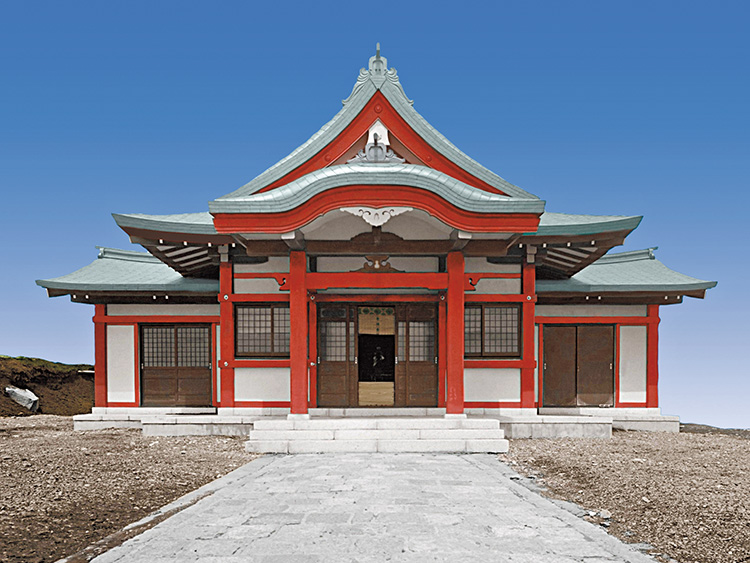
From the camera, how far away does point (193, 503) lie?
6.77m

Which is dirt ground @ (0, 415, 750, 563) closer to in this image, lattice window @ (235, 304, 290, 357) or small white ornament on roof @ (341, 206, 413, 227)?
lattice window @ (235, 304, 290, 357)

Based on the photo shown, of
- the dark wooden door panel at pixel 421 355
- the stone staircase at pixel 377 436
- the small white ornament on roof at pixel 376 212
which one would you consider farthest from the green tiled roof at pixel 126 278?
the small white ornament on roof at pixel 376 212

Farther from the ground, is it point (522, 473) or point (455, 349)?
point (455, 349)

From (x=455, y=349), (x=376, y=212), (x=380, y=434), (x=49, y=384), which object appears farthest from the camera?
(x=49, y=384)

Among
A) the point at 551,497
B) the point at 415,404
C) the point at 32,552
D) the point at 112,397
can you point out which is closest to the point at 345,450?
the point at 415,404

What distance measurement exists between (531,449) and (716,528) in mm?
4752

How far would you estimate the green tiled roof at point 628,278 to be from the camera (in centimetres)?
1426

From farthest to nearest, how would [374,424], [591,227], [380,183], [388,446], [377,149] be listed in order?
[591,227], [377,149], [374,424], [388,446], [380,183]

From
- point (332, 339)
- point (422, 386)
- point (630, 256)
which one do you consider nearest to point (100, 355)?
point (332, 339)

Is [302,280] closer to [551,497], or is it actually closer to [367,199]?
[367,199]

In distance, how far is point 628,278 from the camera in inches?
597

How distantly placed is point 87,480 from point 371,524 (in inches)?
184

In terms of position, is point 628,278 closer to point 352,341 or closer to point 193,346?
point 352,341

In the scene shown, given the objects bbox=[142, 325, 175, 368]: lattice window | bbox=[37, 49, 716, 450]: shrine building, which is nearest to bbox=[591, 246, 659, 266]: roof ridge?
bbox=[37, 49, 716, 450]: shrine building
